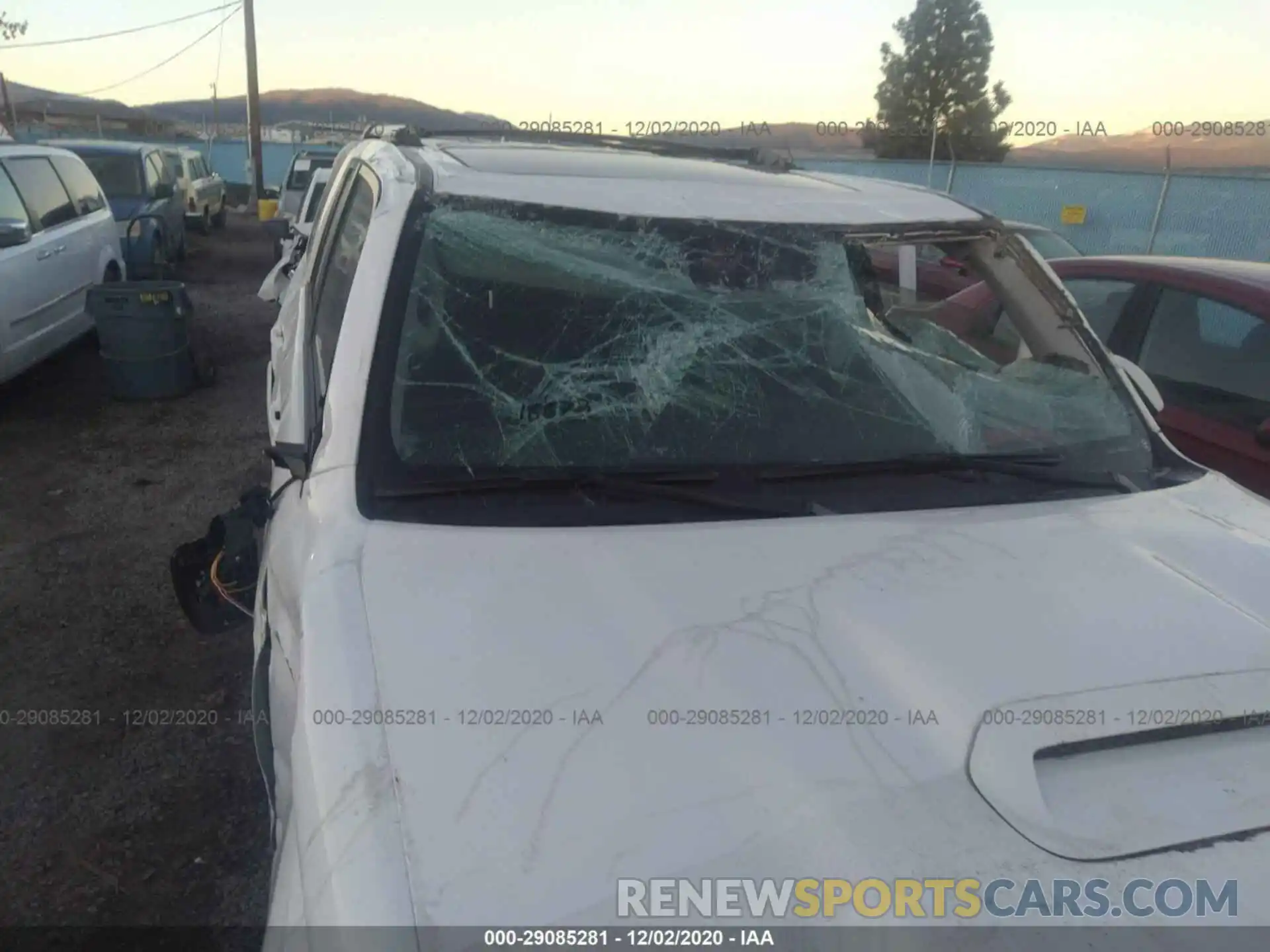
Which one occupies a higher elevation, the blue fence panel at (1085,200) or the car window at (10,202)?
the blue fence panel at (1085,200)

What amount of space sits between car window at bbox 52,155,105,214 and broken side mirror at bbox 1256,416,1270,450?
8.51 m

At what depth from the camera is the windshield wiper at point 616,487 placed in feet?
6.19

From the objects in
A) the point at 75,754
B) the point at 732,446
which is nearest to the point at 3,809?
the point at 75,754

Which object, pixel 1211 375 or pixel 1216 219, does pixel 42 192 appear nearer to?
pixel 1211 375

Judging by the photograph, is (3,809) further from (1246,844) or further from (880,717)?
(1246,844)

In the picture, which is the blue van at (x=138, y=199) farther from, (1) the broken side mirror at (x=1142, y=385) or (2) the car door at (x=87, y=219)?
(1) the broken side mirror at (x=1142, y=385)

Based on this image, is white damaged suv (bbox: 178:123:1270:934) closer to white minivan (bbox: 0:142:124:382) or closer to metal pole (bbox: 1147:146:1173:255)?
white minivan (bbox: 0:142:124:382)

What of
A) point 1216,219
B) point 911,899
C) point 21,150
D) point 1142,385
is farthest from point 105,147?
point 1216,219

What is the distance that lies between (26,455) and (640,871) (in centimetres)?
601

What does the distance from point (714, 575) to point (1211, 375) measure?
3213 mm

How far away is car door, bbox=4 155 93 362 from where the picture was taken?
21.7 ft

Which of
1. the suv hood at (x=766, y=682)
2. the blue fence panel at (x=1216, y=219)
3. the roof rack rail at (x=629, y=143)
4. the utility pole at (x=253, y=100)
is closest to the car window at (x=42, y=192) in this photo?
the roof rack rail at (x=629, y=143)

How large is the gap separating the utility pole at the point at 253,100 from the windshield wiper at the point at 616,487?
24425 millimetres

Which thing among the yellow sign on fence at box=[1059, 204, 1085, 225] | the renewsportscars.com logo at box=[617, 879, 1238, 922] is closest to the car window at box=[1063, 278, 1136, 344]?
the renewsportscars.com logo at box=[617, 879, 1238, 922]
